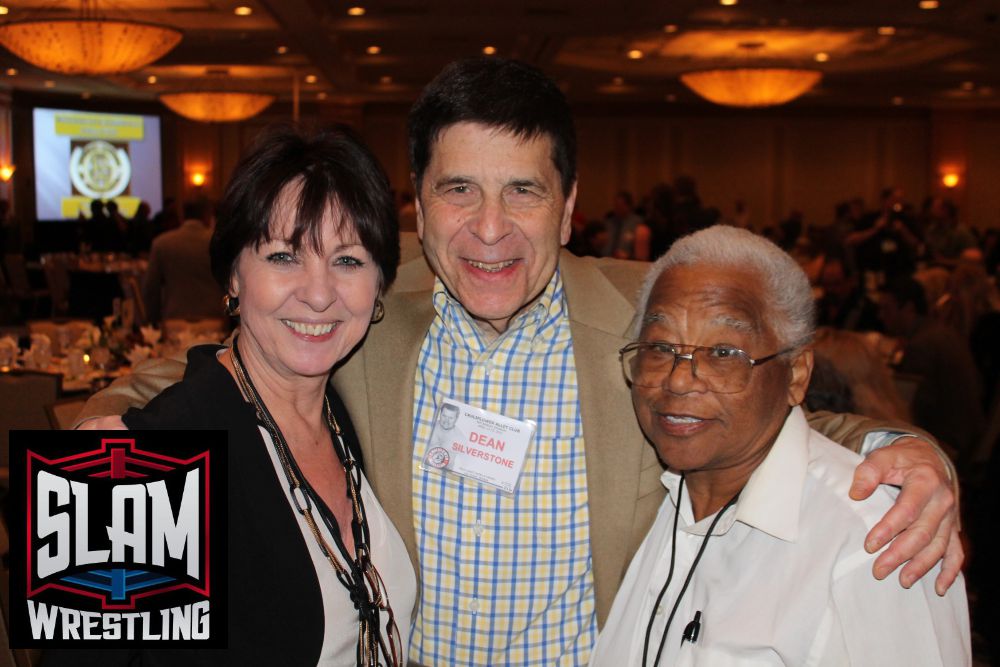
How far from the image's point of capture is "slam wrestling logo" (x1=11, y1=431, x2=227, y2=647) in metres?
1.53

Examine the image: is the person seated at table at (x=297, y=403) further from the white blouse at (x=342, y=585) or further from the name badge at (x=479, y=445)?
the name badge at (x=479, y=445)

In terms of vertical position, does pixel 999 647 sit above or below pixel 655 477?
below

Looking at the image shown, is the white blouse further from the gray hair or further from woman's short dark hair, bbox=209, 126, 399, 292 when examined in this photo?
the gray hair

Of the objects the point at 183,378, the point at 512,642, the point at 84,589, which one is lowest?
the point at 512,642

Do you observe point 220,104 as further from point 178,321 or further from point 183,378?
point 183,378

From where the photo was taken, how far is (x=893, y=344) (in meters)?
6.33

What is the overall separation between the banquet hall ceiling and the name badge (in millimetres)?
7267

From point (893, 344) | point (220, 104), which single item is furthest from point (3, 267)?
point (893, 344)

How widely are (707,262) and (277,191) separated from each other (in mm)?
769

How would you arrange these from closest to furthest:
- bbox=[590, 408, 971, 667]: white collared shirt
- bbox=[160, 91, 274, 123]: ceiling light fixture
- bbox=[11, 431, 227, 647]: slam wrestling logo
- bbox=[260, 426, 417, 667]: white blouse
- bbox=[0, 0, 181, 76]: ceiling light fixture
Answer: bbox=[590, 408, 971, 667]: white collared shirt
bbox=[11, 431, 227, 647]: slam wrestling logo
bbox=[260, 426, 417, 667]: white blouse
bbox=[0, 0, 181, 76]: ceiling light fixture
bbox=[160, 91, 274, 123]: ceiling light fixture

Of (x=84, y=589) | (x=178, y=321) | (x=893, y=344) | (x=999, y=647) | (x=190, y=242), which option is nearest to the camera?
(x=84, y=589)

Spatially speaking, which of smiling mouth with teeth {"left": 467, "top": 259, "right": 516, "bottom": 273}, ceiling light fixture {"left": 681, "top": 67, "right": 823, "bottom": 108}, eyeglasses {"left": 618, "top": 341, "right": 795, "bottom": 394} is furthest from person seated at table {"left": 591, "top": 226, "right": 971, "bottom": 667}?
ceiling light fixture {"left": 681, "top": 67, "right": 823, "bottom": 108}

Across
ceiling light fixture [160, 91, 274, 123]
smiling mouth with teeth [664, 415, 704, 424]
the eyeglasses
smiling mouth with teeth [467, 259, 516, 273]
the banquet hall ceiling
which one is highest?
the banquet hall ceiling

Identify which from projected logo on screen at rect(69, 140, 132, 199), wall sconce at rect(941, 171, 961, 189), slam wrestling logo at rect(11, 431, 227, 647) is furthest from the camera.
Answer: wall sconce at rect(941, 171, 961, 189)
